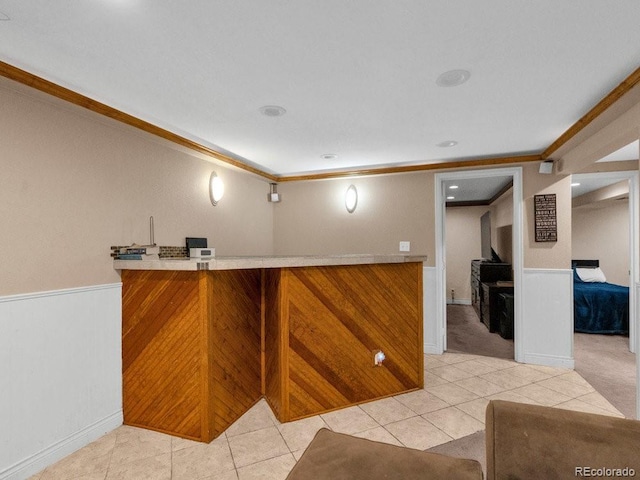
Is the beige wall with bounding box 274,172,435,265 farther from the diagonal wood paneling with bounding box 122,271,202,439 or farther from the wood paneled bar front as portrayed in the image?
the diagonal wood paneling with bounding box 122,271,202,439

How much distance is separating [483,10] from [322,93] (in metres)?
1.12

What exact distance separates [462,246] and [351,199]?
4.45 m

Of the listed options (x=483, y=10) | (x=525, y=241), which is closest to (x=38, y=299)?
(x=483, y=10)

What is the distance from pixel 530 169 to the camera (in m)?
3.88

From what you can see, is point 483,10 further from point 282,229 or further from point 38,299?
point 282,229

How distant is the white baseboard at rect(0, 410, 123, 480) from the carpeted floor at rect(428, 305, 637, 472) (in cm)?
237

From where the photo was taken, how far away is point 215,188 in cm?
375

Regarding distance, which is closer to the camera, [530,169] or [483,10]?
[483,10]

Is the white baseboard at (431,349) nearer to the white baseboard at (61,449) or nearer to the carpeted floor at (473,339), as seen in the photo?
the carpeted floor at (473,339)

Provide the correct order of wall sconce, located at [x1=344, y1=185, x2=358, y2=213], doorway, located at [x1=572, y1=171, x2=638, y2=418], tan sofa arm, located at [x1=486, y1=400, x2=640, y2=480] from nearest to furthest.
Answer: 1. tan sofa arm, located at [x1=486, y1=400, x2=640, y2=480]
2. doorway, located at [x1=572, y1=171, x2=638, y2=418]
3. wall sconce, located at [x1=344, y1=185, x2=358, y2=213]

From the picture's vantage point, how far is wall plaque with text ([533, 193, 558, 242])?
3764 mm

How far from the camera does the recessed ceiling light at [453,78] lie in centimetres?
204

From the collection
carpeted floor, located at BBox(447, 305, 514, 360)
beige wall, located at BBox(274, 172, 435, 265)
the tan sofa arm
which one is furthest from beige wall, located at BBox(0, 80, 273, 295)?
carpeted floor, located at BBox(447, 305, 514, 360)

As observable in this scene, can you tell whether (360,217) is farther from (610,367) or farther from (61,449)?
(61,449)
